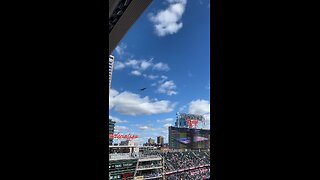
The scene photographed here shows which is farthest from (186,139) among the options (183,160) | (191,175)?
(191,175)

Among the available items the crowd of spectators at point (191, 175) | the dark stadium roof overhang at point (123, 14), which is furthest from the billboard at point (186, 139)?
the dark stadium roof overhang at point (123, 14)

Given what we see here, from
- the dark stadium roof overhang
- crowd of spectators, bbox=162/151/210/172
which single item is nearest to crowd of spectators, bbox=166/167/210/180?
crowd of spectators, bbox=162/151/210/172

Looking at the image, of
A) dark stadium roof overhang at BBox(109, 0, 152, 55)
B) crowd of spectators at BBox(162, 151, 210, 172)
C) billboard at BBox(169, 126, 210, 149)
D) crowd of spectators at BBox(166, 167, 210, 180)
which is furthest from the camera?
billboard at BBox(169, 126, 210, 149)

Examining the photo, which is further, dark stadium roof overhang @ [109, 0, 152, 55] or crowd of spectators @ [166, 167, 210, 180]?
crowd of spectators @ [166, 167, 210, 180]

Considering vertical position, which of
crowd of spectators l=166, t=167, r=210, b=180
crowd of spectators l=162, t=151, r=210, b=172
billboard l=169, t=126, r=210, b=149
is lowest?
crowd of spectators l=166, t=167, r=210, b=180

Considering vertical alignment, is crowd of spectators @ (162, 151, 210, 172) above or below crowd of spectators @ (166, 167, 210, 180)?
above

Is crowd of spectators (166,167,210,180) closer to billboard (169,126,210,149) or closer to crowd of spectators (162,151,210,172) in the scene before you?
crowd of spectators (162,151,210,172)
